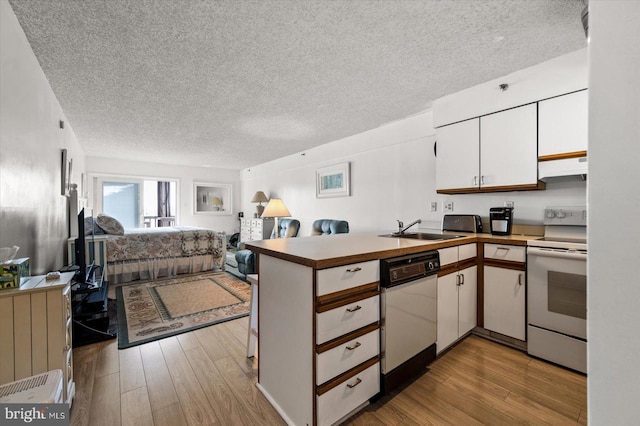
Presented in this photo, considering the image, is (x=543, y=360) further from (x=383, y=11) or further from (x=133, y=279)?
(x=133, y=279)

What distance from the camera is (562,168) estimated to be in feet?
7.28

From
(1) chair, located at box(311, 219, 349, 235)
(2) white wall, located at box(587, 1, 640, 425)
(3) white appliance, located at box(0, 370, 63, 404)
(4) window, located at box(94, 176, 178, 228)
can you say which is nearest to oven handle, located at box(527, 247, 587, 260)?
(2) white wall, located at box(587, 1, 640, 425)

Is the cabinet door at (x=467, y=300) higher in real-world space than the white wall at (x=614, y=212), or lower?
lower

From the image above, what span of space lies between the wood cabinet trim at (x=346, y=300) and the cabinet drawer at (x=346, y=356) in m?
0.21

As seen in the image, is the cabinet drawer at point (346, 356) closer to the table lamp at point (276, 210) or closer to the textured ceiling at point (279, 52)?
the textured ceiling at point (279, 52)

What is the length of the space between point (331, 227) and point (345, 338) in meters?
3.08

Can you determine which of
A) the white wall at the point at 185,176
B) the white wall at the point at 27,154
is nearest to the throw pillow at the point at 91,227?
the white wall at the point at 27,154

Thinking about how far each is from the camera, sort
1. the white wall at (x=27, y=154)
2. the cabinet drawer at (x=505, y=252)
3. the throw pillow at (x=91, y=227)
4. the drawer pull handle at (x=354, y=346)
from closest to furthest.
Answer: the drawer pull handle at (x=354, y=346), the white wall at (x=27, y=154), the cabinet drawer at (x=505, y=252), the throw pillow at (x=91, y=227)

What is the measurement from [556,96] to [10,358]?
390cm

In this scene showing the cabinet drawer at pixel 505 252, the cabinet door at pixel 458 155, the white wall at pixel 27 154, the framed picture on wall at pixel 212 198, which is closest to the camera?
the white wall at pixel 27 154

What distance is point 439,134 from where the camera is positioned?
304 centimetres

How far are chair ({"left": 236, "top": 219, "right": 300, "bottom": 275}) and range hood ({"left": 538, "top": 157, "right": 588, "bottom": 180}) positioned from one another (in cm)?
366

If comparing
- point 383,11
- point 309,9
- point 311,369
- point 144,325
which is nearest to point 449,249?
point 311,369

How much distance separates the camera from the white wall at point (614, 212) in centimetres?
43
